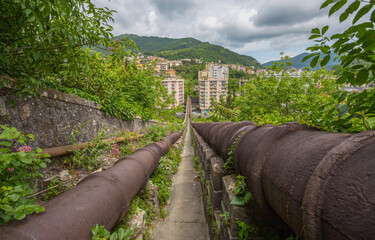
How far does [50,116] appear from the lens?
3.56 metres

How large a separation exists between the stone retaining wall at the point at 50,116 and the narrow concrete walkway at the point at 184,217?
273cm

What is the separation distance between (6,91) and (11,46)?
66cm

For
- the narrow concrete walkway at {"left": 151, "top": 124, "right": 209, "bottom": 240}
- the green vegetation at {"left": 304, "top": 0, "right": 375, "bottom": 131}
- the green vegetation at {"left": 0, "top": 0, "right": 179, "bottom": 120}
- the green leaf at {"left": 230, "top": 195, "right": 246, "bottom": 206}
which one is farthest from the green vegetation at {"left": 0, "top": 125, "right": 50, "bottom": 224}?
the narrow concrete walkway at {"left": 151, "top": 124, "right": 209, "bottom": 240}

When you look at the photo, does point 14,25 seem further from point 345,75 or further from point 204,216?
point 204,216

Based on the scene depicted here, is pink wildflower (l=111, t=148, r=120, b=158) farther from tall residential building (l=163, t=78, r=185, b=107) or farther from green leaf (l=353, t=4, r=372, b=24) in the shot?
tall residential building (l=163, t=78, r=185, b=107)

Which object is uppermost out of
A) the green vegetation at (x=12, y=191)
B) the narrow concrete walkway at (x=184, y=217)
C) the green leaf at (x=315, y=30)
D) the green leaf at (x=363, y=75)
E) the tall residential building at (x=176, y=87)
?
the tall residential building at (x=176, y=87)

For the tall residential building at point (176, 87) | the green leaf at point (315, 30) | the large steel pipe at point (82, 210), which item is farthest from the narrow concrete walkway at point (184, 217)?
the tall residential building at point (176, 87)

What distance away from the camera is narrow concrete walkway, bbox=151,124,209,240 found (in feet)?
12.0

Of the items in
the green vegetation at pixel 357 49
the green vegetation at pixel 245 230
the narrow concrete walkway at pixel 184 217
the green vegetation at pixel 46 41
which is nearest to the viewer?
the green vegetation at pixel 357 49

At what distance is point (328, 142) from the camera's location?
0.89m

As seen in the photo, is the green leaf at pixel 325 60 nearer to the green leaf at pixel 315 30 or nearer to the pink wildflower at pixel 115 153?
the green leaf at pixel 315 30

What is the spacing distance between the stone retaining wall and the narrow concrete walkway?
273 cm

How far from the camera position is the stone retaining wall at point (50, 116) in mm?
2814

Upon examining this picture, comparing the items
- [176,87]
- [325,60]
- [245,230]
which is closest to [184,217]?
[245,230]
